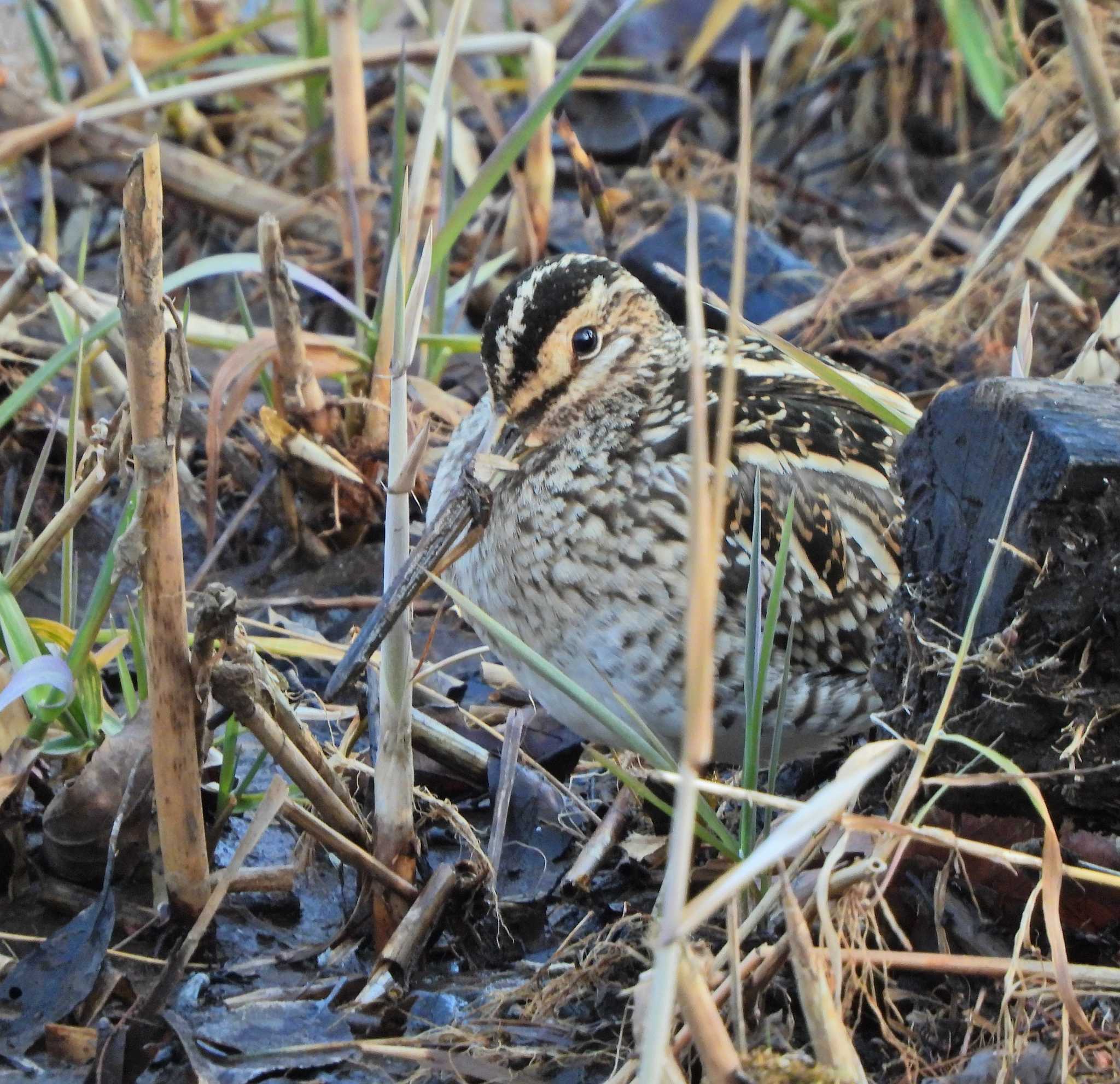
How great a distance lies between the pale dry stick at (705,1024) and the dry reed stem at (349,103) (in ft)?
9.63

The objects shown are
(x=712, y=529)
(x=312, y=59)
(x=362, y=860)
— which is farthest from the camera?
(x=312, y=59)

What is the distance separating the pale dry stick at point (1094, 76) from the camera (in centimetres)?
404

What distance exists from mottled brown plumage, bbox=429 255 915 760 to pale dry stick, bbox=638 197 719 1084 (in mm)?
1260

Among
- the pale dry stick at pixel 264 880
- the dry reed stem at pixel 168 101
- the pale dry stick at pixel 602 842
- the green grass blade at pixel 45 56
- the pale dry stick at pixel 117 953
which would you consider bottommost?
the pale dry stick at pixel 602 842

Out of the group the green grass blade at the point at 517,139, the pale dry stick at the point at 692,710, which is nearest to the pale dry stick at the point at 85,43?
the green grass blade at the point at 517,139

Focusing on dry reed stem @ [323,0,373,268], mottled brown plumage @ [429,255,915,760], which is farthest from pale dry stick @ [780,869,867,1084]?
dry reed stem @ [323,0,373,268]

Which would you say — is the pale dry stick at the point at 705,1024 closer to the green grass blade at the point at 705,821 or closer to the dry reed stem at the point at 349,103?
the green grass blade at the point at 705,821

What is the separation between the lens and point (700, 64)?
619 centimetres

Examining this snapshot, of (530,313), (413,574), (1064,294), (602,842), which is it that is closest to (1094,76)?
(1064,294)

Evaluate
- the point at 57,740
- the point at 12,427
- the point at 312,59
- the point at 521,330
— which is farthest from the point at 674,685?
the point at 312,59

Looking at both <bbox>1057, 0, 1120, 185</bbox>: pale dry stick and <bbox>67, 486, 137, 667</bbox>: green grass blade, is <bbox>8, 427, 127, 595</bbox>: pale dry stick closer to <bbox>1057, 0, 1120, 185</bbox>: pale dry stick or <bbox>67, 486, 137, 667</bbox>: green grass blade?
<bbox>67, 486, 137, 667</bbox>: green grass blade

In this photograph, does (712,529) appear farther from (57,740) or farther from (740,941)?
(57,740)

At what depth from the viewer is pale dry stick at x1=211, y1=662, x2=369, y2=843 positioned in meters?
2.29

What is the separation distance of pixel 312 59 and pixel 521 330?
2212 mm
